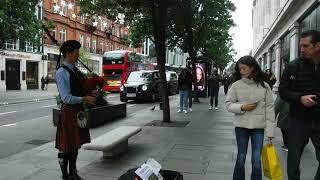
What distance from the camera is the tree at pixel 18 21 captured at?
26.5m

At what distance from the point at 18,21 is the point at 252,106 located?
25391 mm

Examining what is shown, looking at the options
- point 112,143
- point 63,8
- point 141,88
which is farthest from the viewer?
point 63,8

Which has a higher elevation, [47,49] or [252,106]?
[47,49]

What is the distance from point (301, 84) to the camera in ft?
15.4

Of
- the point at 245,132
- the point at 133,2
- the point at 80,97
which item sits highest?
the point at 133,2

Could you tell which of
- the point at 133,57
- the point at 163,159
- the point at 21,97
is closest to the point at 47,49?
the point at 133,57

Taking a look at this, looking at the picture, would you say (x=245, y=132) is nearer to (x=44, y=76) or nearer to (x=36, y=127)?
(x=36, y=127)

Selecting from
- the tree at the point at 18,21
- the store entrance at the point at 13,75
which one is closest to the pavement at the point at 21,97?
the tree at the point at 18,21

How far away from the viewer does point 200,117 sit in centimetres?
1545

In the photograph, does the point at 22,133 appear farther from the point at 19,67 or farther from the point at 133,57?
the point at 19,67

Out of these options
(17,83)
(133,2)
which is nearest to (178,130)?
(133,2)

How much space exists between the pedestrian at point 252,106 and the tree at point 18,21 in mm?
22950

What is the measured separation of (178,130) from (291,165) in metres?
6.84

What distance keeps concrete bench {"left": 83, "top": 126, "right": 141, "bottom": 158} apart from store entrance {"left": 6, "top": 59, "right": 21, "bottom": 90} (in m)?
36.1
